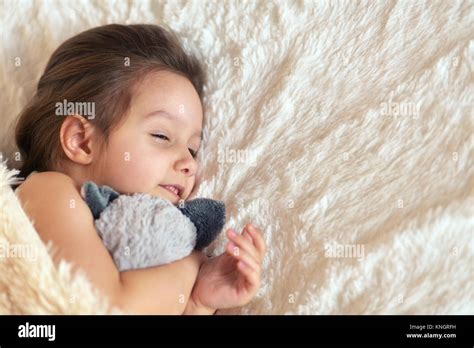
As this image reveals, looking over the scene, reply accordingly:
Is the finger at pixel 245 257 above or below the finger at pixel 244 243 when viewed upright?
below

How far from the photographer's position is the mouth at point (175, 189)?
95 cm

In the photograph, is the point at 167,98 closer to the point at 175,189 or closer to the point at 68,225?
the point at 175,189

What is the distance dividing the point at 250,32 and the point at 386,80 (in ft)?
0.82

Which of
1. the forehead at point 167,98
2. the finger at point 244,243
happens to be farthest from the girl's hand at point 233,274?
the forehead at point 167,98

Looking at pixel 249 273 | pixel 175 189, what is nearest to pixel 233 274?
pixel 249 273

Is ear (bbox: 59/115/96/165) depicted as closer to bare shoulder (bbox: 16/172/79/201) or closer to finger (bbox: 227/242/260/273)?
bare shoulder (bbox: 16/172/79/201)

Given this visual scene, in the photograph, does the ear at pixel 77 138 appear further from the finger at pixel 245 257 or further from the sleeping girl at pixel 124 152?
the finger at pixel 245 257

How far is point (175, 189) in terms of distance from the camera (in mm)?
952

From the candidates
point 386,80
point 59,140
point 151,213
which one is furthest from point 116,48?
point 386,80

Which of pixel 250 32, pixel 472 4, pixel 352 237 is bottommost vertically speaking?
pixel 352 237

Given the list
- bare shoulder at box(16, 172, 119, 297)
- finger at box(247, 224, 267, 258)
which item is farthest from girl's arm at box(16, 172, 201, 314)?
finger at box(247, 224, 267, 258)

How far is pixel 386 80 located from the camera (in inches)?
35.5

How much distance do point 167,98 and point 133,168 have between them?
0.12 meters
